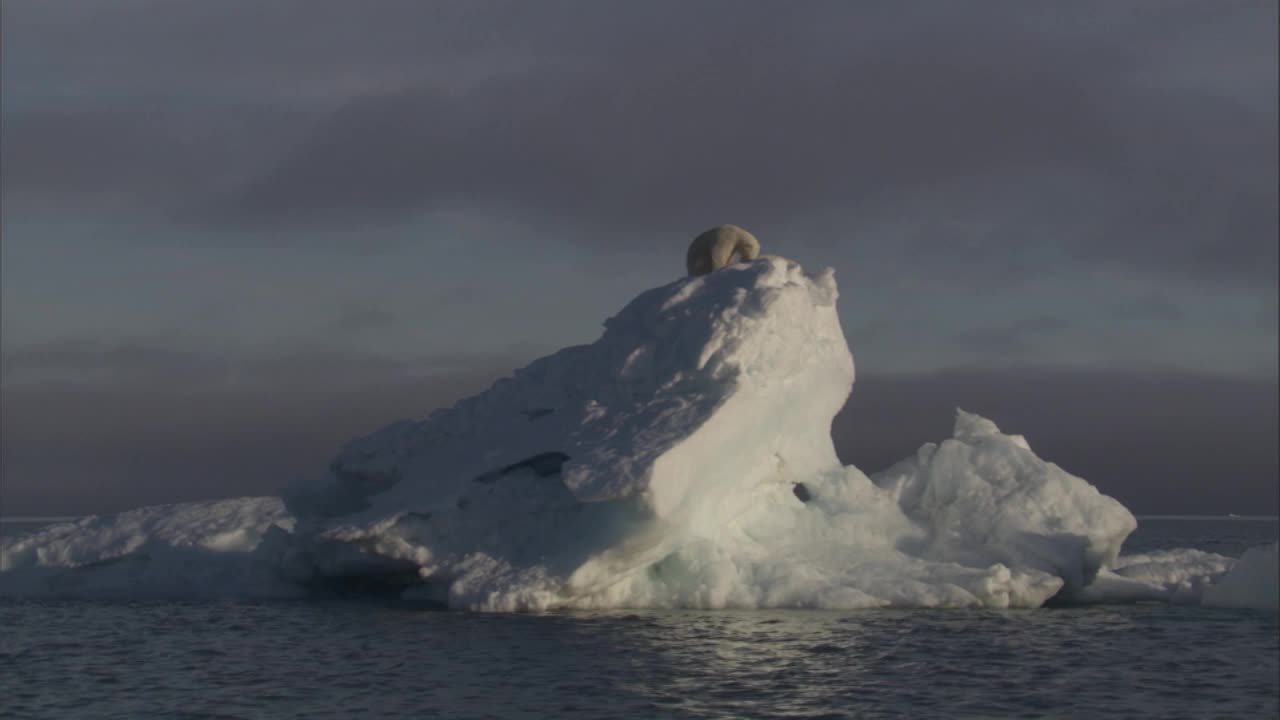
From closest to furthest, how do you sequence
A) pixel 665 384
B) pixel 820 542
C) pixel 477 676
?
pixel 477 676
pixel 665 384
pixel 820 542

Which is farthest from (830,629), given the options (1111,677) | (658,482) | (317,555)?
(317,555)

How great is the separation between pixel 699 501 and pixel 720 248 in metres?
8.48

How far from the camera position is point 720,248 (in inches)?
1199

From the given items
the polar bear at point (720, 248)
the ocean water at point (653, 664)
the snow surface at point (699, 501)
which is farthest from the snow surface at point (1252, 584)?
the polar bear at point (720, 248)

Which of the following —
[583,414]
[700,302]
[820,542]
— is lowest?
[820,542]

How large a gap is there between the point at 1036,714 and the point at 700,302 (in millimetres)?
11863

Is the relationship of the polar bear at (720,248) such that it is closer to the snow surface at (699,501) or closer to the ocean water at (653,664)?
the snow surface at (699,501)

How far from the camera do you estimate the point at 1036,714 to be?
14922mm

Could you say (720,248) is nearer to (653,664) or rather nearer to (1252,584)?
(1252,584)

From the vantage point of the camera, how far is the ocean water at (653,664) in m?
15.5

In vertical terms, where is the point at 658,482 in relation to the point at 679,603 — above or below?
above

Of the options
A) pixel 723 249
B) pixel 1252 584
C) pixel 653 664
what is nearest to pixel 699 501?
pixel 653 664

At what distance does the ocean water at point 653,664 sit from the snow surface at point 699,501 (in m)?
0.96

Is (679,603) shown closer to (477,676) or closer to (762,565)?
(762,565)
